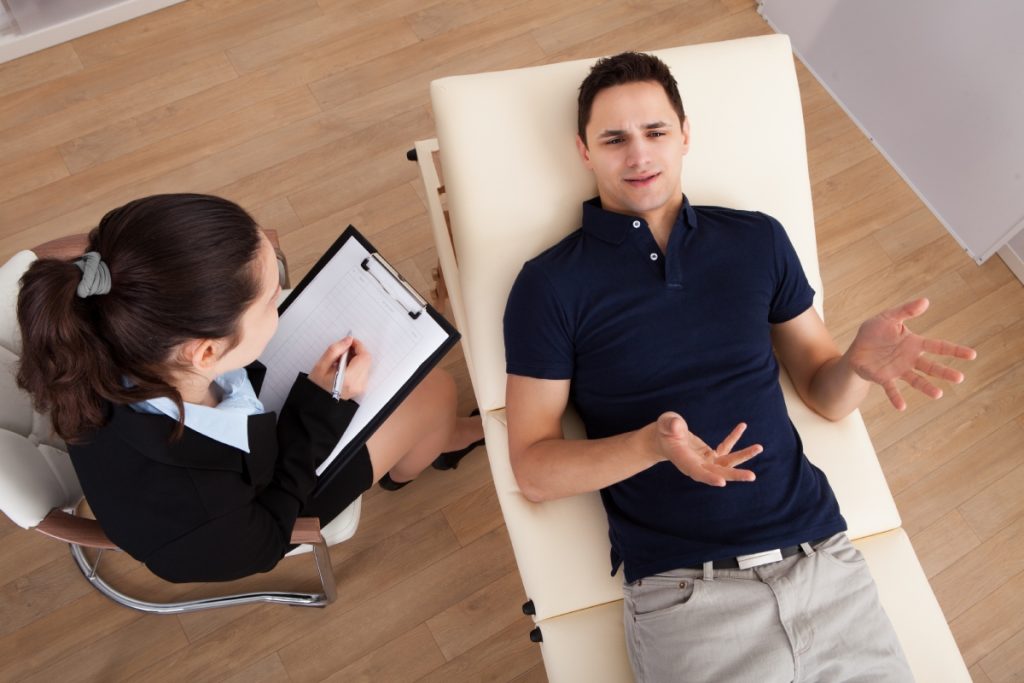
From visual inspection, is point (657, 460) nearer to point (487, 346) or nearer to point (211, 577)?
point (487, 346)

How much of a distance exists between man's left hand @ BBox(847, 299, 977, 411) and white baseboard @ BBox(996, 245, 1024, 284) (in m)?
1.30

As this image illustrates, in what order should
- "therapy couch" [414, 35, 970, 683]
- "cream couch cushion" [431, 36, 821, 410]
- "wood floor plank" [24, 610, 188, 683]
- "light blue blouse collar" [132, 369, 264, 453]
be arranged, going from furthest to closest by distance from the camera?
"wood floor plank" [24, 610, 188, 683] → "cream couch cushion" [431, 36, 821, 410] → "therapy couch" [414, 35, 970, 683] → "light blue blouse collar" [132, 369, 264, 453]

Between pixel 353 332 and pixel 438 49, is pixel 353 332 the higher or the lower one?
the lower one

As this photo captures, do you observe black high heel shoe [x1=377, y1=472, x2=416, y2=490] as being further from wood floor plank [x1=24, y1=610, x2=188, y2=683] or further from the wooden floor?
wood floor plank [x1=24, y1=610, x2=188, y2=683]

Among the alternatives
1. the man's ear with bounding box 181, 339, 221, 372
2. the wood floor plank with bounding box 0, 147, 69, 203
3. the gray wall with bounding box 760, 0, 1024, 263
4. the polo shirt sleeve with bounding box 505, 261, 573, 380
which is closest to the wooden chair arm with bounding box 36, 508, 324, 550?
the man's ear with bounding box 181, 339, 221, 372

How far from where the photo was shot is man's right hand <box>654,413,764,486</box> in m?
1.24


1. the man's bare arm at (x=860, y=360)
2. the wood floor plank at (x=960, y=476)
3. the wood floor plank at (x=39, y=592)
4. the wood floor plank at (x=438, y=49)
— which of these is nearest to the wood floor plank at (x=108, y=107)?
the wood floor plank at (x=438, y=49)

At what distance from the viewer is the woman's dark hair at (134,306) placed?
1057 mm

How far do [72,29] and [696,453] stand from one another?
2.34 meters

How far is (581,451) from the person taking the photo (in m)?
1.41

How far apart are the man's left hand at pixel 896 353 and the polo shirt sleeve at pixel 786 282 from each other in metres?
0.16

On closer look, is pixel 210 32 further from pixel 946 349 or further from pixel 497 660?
pixel 946 349

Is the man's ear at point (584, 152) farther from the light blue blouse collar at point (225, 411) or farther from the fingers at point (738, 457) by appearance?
the light blue blouse collar at point (225, 411)

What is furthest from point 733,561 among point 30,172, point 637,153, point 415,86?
point 30,172
